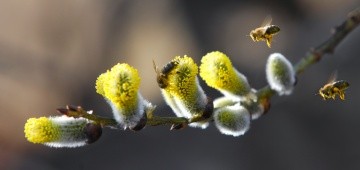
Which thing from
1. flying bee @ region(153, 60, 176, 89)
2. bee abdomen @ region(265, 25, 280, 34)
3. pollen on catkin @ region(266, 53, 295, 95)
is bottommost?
pollen on catkin @ region(266, 53, 295, 95)

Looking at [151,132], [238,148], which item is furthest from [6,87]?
[238,148]

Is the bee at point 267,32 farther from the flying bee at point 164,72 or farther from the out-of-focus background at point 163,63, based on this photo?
the out-of-focus background at point 163,63

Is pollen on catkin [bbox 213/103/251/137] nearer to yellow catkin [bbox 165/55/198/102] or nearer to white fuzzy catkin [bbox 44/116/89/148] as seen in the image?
yellow catkin [bbox 165/55/198/102]

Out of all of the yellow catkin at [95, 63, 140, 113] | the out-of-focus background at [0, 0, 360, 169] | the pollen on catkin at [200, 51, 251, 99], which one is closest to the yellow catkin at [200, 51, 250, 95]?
the pollen on catkin at [200, 51, 251, 99]

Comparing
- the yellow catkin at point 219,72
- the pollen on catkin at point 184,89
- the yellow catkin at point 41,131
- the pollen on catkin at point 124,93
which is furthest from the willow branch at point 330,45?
the yellow catkin at point 41,131

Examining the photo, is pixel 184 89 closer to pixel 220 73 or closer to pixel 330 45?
pixel 220 73

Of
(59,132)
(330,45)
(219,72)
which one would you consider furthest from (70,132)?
(330,45)

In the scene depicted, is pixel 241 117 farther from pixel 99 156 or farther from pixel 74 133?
pixel 99 156
